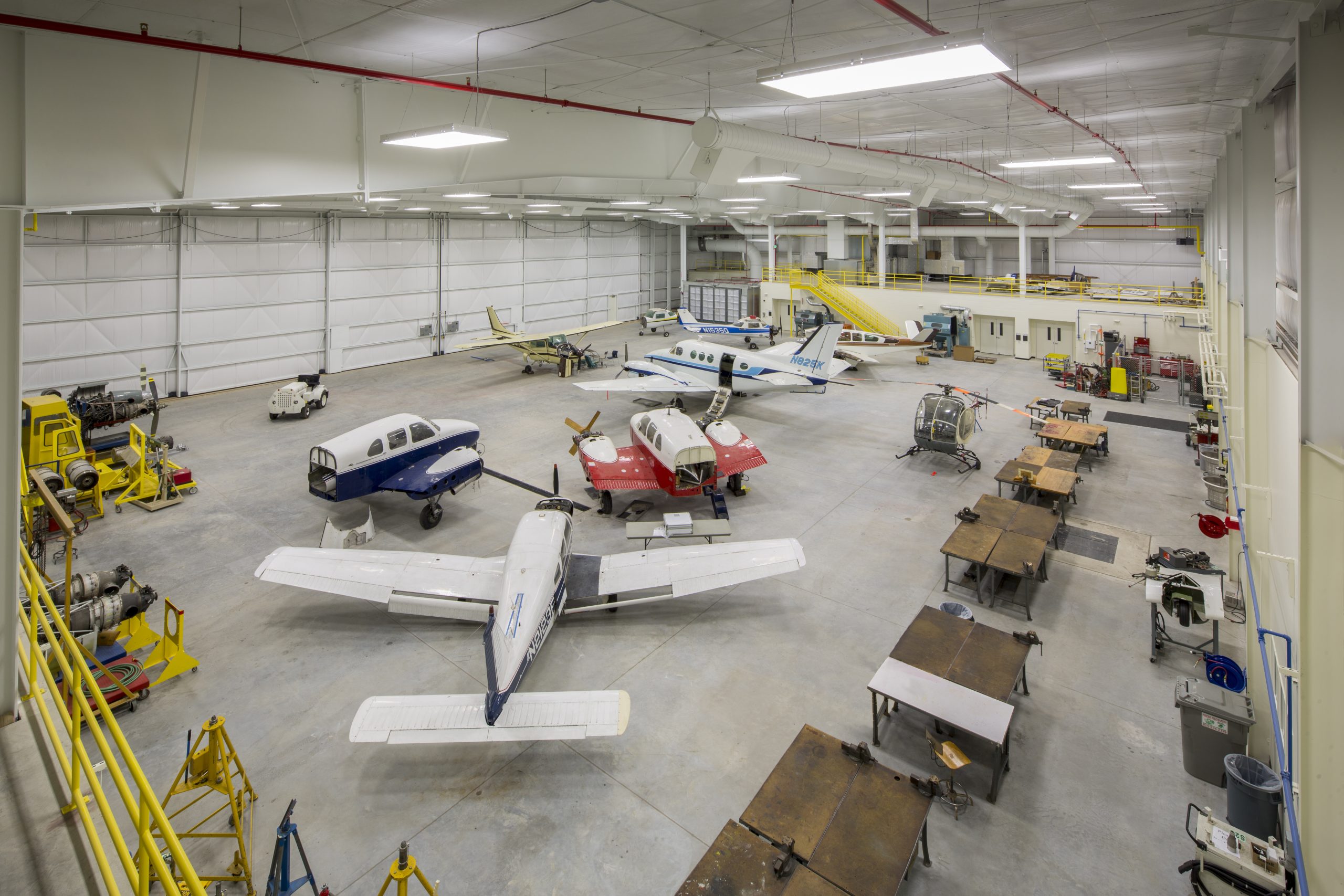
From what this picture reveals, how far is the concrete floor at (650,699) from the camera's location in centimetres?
659

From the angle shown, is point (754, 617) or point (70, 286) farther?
point (70, 286)

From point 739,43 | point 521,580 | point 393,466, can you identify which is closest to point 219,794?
point 521,580

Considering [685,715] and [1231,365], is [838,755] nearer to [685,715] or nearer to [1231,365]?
[685,715]

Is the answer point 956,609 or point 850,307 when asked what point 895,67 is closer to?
point 956,609

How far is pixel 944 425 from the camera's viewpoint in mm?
17391

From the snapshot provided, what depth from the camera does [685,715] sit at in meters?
8.59

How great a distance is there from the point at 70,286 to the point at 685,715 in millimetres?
25757

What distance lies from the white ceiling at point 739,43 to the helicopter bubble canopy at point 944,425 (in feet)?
23.0

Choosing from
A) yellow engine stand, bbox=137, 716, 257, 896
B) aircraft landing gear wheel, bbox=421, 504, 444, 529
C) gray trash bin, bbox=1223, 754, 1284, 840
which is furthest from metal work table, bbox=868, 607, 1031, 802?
aircraft landing gear wheel, bbox=421, 504, 444, 529

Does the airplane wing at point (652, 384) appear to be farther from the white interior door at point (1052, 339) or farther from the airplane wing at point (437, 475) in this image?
the white interior door at point (1052, 339)

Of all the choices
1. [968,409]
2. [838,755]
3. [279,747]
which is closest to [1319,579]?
[838,755]

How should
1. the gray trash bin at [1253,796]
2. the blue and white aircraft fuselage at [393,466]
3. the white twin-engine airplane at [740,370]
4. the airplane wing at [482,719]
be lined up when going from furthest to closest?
the white twin-engine airplane at [740,370] → the blue and white aircraft fuselage at [393,466] → the airplane wing at [482,719] → the gray trash bin at [1253,796]

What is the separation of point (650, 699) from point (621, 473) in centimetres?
615

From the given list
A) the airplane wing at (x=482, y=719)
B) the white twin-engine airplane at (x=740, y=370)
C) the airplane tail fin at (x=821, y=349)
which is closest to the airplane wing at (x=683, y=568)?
the airplane wing at (x=482, y=719)
